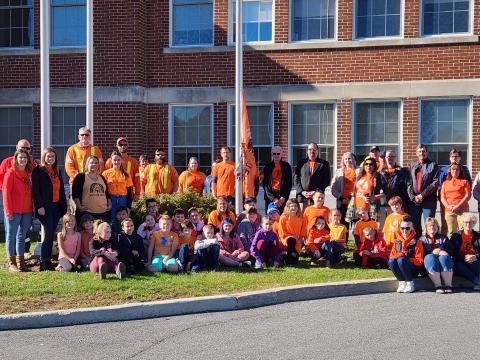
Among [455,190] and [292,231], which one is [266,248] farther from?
[455,190]

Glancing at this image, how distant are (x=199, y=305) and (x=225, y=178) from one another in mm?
4887

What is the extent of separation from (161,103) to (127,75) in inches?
41.5

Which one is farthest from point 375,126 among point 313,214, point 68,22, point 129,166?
point 68,22

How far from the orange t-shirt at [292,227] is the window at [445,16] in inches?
274

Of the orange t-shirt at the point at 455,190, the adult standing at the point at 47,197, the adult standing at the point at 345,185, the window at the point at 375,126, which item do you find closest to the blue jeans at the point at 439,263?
the orange t-shirt at the point at 455,190

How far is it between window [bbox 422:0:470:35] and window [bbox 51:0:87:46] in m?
8.07

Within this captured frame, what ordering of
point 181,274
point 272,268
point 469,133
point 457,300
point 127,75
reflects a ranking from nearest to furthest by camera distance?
point 457,300 → point 181,274 → point 272,268 → point 469,133 → point 127,75

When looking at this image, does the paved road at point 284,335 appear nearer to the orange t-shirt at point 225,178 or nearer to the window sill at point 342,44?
the orange t-shirt at point 225,178

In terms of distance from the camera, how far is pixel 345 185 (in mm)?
12555

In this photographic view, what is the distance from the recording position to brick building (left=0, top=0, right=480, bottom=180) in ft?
53.5

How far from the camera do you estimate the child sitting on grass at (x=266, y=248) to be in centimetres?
1100

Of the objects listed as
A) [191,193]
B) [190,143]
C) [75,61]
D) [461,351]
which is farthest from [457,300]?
[75,61]

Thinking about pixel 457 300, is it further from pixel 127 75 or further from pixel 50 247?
pixel 127 75

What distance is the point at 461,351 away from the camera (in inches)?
267
